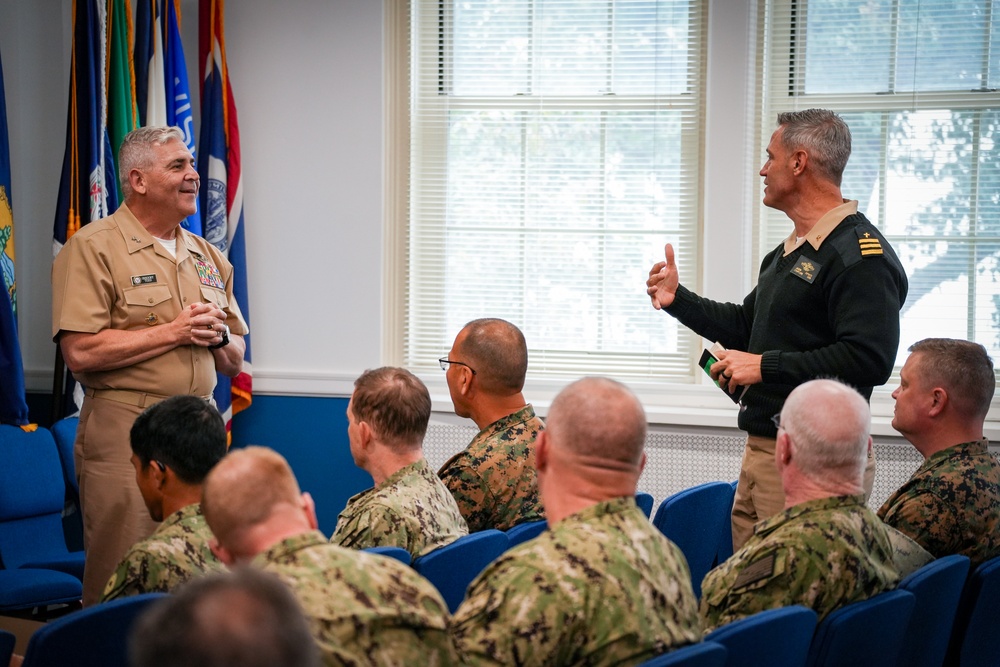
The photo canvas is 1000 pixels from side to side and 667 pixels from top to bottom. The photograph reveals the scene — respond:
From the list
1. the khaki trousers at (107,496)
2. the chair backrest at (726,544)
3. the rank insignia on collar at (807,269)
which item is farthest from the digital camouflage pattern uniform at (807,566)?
the khaki trousers at (107,496)

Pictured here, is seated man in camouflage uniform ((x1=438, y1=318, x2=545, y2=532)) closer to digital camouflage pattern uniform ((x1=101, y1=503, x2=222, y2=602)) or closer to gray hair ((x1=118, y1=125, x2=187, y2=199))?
digital camouflage pattern uniform ((x1=101, y1=503, x2=222, y2=602))

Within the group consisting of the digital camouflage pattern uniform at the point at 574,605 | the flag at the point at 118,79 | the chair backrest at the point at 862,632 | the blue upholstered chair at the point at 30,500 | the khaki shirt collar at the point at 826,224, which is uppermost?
the flag at the point at 118,79

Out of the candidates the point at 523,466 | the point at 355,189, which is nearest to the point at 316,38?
the point at 355,189

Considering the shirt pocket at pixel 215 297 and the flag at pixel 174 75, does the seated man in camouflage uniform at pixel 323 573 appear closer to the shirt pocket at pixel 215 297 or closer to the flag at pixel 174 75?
the shirt pocket at pixel 215 297

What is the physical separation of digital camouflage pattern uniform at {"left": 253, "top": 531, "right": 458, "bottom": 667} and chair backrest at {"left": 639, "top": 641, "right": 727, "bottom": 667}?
1.01 feet

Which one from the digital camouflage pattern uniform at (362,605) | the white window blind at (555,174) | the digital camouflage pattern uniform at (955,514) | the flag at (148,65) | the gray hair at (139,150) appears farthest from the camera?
the white window blind at (555,174)

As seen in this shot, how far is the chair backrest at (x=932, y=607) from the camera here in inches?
83.1

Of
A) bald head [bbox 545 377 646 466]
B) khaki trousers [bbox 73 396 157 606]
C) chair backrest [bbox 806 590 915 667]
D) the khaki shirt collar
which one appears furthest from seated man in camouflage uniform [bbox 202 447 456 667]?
the khaki shirt collar

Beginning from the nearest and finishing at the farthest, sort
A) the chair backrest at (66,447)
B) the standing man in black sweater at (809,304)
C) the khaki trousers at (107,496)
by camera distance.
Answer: the standing man in black sweater at (809,304), the khaki trousers at (107,496), the chair backrest at (66,447)

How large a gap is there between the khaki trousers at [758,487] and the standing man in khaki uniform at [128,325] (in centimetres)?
171

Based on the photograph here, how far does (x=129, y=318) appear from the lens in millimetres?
3189

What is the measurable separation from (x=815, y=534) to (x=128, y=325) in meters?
2.20

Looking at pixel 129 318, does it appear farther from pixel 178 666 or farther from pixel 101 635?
pixel 178 666

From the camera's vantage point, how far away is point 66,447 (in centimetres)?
436
